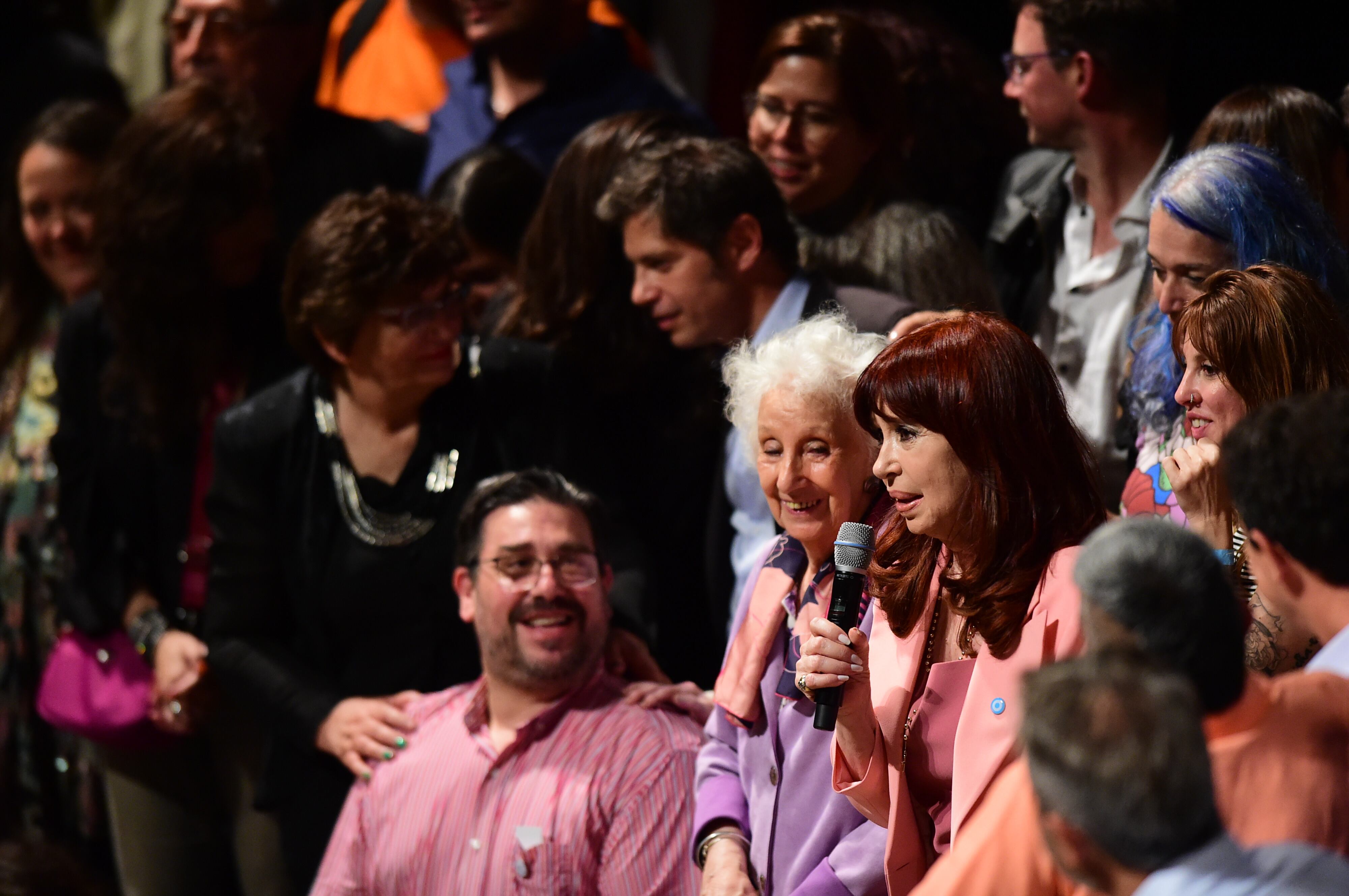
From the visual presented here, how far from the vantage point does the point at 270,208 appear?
3965 millimetres

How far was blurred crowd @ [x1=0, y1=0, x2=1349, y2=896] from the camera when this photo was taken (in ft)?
5.42

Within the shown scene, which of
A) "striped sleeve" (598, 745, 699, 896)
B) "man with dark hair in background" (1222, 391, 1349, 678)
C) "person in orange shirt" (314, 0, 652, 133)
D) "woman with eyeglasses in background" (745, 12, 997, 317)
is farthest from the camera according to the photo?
"person in orange shirt" (314, 0, 652, 133)

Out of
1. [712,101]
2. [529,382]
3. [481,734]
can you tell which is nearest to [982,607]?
[481,734]

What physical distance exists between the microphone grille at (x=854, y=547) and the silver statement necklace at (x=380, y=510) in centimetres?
144

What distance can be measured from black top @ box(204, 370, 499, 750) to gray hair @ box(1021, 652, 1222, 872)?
A: 7.24 feet

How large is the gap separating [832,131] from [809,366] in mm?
1308

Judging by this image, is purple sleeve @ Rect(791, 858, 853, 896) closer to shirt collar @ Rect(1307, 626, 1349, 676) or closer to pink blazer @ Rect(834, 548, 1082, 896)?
pink blazer @ Rect(834, 548, 1082, 896)

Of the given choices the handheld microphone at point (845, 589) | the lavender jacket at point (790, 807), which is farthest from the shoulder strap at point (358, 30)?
the handheld microphone at point (845, 589)

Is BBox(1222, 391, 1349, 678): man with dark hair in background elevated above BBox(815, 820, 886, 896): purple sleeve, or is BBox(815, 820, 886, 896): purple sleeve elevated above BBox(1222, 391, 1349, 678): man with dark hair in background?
BBox(1222, 391, 1349, 678): man with dark hair in background

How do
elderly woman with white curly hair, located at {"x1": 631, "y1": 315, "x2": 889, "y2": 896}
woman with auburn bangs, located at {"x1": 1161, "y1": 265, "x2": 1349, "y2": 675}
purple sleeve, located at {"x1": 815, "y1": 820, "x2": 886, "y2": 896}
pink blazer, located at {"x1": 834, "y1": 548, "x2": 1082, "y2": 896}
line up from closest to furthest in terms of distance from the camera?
pink blazer, located at {"x1": 834, "y1": 548, "x2": 1082, "y2": 896} → woman with auburn bangs, located at {"x1": 1161, "y1": 265, "x2": 1349, "y2": 675} → purple sleeve, located at {"x1": 815, "y1": 820, "x2": 886, "y2": 896} → elderly woman with white curly hair, located at {"x1": 631, "y1": 315, "x2": 889, "y2": 896}

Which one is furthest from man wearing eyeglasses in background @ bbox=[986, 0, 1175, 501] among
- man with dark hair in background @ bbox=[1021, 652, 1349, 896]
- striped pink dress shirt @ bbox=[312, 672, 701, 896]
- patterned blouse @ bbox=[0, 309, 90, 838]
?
patterned blouse @ bbox=[0, 309, 90, 838]

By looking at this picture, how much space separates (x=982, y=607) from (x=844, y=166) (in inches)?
69.9

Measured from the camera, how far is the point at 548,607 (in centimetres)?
311

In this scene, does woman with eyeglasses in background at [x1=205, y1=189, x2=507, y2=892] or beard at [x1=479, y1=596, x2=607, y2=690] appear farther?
woman with eyeglasses in background at [x1=205, y1=189, x2=507, y2=892]
